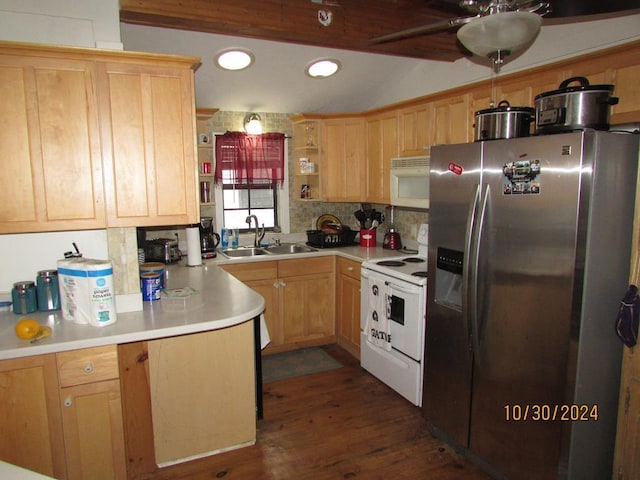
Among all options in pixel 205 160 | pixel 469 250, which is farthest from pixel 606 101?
pixel 205 160

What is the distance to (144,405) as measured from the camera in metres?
2.31

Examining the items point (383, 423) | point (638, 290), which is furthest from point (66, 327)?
point (638, 290)

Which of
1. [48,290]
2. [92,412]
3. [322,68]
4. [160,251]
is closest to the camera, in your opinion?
[92,412]

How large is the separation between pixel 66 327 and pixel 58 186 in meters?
0.69

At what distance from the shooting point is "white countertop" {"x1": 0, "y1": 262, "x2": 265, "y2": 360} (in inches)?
77.8

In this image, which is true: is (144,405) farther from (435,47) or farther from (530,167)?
(435,47)

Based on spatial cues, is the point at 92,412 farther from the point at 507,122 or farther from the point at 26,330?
the point at 507,122

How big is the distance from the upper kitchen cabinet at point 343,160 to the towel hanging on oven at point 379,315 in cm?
120

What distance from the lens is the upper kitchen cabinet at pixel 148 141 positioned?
217 cm

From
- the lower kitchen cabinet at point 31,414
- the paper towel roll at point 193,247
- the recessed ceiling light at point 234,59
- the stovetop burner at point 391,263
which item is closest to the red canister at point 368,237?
the stovetop burner at point 391,263

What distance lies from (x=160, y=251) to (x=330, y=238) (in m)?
1.56

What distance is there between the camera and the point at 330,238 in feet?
14.1

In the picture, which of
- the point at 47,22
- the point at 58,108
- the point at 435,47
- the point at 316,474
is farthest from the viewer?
the point at 435,47
